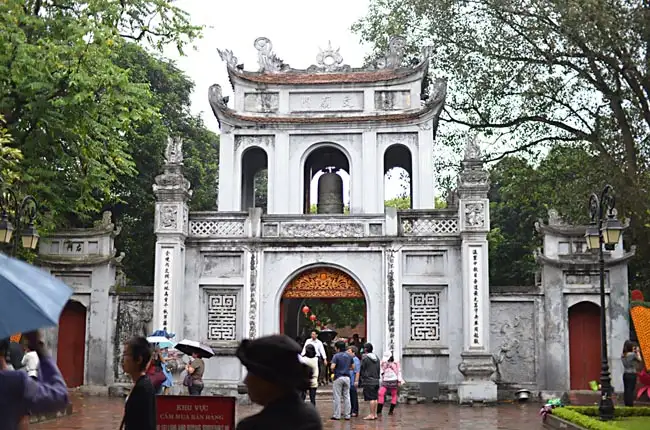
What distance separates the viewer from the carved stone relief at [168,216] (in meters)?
21.0

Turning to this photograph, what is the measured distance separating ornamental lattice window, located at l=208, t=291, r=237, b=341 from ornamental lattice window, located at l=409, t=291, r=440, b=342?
4.52 meters

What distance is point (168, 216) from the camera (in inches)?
832

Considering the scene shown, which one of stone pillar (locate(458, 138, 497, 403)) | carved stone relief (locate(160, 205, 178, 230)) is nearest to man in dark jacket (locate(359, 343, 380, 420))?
stone pillar (locate(458, 138, 497, 403))

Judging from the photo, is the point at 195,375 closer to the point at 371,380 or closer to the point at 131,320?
the point at 371,380

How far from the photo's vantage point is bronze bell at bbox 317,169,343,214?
2322 centimetres

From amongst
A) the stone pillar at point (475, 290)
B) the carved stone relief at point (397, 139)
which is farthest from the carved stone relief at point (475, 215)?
the carved stone relief at point (397, 139)

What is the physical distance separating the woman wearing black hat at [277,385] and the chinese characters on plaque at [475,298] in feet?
55.6

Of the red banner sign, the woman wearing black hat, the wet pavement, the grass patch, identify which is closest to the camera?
the woman wearing black hat

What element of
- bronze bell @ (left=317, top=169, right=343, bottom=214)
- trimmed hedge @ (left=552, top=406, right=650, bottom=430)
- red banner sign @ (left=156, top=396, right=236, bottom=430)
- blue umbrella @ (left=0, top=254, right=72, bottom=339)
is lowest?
trimmed hedge @ (left=552, top=406, right=650, bottom=430)

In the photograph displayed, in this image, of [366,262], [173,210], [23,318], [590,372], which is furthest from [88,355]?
[23,318]

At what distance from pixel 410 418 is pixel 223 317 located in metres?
6.54

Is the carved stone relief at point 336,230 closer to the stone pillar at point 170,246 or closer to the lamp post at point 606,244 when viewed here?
the stone pillar at point 170,246

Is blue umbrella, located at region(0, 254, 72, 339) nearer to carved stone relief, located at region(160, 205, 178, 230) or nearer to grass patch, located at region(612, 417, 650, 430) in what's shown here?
grass patch, located at region(612, 417, 650, 430)

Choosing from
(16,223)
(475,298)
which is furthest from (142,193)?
(475,298)
